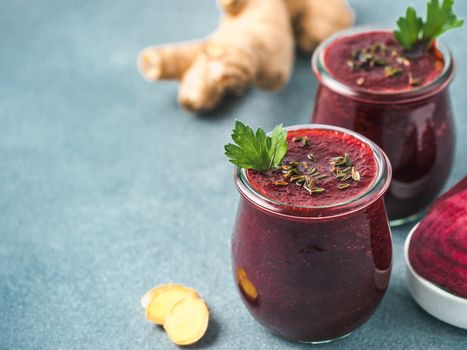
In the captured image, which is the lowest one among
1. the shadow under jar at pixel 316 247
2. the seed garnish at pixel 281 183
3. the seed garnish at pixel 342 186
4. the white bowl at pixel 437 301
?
the white bowl at pixel 437 301

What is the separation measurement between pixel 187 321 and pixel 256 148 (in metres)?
0.34

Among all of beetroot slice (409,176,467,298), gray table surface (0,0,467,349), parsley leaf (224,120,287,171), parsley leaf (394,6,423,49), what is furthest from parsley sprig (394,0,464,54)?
parsley leaf (224,120,287,171)

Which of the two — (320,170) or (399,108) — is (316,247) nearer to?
(320,170)

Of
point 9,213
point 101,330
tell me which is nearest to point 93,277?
point 101,330

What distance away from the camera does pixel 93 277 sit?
1.55 meters

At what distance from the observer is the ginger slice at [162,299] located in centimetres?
142

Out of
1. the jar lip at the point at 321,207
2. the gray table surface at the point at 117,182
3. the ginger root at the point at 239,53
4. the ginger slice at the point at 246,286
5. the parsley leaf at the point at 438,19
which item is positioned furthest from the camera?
the ginger root at the point at 239,53

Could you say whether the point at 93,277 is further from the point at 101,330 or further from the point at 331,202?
the point at 331,202

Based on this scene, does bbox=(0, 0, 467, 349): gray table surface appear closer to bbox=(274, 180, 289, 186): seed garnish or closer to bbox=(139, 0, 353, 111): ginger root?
bbox=(139, 0, 353, 111): ginger root

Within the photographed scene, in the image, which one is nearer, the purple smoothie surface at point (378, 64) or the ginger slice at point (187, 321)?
the ginger slice at point (187, 321)

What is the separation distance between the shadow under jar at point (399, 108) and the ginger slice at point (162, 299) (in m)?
0.43

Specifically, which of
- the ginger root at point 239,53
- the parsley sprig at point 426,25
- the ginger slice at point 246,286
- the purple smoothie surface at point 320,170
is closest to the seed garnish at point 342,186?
the purple smoothie surface at point 320,170

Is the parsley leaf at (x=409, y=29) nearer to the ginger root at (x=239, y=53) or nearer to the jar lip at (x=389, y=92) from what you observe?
the jar lip at (x=389, y=92)

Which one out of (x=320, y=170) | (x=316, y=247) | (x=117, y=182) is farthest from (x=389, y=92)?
(x=117, y=182)
